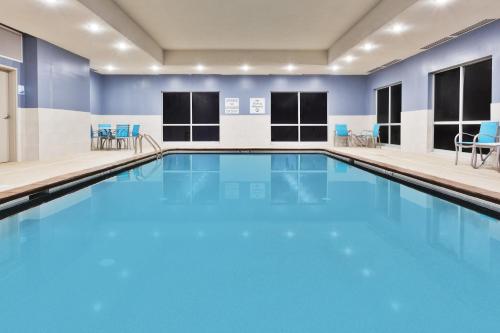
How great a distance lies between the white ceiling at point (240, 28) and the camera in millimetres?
6375

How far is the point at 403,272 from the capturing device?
7.85ft

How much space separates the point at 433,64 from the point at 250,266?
26.7ft

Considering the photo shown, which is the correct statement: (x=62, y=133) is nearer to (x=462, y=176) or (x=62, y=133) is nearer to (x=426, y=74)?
(x=462, y=176)

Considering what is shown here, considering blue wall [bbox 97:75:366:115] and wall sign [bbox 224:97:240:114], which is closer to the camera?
blue wall [bbox 97:75:366:115]

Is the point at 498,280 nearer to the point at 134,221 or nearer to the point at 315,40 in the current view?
the point at 134,221

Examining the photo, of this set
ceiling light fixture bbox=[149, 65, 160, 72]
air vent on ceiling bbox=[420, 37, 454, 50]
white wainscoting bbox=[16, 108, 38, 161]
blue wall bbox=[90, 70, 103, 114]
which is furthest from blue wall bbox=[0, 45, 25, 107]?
air vent on ceiling bbox=[420, 37, 454, 50]

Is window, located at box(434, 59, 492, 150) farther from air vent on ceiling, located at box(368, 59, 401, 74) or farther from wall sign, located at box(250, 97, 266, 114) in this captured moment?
wall sign, located at box(250, 97, 266, 114)

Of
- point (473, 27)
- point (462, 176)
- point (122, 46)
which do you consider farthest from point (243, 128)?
point (462, 176)

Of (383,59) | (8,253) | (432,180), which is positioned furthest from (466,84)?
(8,253)

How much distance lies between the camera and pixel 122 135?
11.5 m

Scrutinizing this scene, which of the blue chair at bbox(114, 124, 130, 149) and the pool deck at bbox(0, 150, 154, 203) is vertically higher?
the blue chair at bbox(114, 124, 130, 149)

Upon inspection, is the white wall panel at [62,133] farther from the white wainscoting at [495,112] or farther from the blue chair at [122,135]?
the white wainscoting at [495,112]

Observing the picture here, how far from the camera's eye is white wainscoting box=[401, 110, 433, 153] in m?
9.65

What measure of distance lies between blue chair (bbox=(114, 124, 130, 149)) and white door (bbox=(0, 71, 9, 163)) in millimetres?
3770
